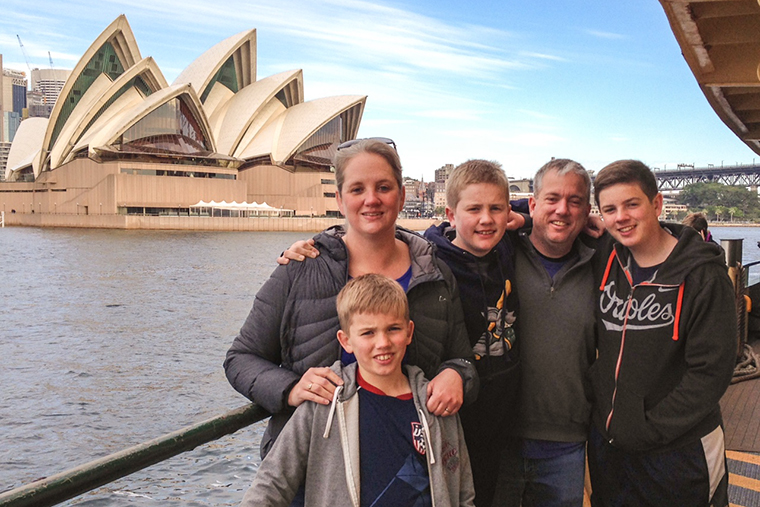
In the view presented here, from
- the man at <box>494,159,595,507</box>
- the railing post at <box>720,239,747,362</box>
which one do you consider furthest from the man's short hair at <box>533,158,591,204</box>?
the railing post at <box>720,239,747,362</box>

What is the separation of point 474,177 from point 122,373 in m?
10.2

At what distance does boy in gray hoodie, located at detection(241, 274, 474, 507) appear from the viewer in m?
1.58

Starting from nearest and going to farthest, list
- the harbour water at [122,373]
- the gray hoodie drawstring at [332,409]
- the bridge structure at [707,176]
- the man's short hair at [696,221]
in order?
1. the gray hoodie drawstring at [332,409]
2. the man's short hair at [696,221]
3. the harbour water at [122,373]
4. the bridge structure at [707,176]

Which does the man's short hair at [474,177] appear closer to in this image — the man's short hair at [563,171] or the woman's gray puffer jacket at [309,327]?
the man's short hair at [563,171]

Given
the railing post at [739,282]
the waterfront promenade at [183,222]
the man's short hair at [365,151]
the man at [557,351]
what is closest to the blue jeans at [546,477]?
the man at [557,351]

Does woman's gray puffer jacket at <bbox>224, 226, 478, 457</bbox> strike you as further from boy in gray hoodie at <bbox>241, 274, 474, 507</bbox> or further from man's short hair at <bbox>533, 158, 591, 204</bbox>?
man's short hair at <bbox>533, 158, 591, 204</bbox>

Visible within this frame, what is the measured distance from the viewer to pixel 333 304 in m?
1.75

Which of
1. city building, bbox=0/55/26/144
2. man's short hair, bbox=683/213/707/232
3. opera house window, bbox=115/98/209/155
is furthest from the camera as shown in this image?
city building, bbox=0/55/26/144

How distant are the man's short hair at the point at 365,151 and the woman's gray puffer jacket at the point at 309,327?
0.19m

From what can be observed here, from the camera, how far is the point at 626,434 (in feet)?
6.34

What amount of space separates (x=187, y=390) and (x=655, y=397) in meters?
8.77

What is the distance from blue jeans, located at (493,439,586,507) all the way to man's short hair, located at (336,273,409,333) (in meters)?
0.90

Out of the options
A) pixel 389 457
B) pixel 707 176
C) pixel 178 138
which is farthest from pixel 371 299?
pixel 707 176

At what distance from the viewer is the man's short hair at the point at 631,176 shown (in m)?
1.99
